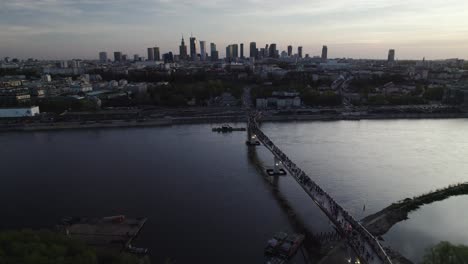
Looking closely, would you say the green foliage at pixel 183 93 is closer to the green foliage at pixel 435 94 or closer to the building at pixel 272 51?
the green foliage at pixel 435 94

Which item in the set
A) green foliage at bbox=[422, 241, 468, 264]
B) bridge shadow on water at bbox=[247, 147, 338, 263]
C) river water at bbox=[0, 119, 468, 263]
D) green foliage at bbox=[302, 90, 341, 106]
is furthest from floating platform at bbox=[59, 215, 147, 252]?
green foliage at bbox=[302, 90, 341, 106]

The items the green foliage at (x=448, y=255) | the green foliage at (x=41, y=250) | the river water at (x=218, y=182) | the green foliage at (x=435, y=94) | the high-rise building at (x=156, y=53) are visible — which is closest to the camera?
the green foliage at (x=41, y=250)

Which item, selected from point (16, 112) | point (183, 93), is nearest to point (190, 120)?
point (183, 93)

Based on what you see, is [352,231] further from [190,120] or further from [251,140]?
[190,120]

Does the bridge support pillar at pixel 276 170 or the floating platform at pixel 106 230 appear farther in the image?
the bridge support pillar at pixel 276 170

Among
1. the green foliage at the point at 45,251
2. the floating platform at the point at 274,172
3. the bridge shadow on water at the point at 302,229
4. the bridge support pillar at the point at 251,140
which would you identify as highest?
the green foliage at the point at 45,251

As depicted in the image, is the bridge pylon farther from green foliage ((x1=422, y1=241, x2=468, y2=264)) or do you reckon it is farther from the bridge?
green foliage ((x1=422, y1=241, x2=468, y2=264))

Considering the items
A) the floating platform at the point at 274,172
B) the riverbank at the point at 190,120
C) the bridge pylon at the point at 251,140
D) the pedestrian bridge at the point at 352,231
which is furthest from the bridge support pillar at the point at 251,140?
the pedestrian bridge at the point at 352,231
